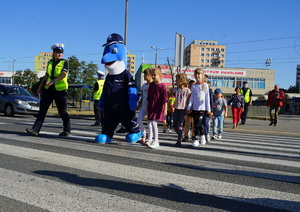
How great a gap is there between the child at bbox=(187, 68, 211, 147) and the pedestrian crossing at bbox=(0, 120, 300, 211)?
1.35 metres

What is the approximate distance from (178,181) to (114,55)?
3.26 metres

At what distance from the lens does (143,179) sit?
12.0 ft

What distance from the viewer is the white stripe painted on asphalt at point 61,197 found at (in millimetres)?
2709

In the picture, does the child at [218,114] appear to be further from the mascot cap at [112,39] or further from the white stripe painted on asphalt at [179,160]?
the mascot cap at [112,39]

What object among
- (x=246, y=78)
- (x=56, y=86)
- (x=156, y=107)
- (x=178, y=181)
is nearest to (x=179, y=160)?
(x=178, y=181)

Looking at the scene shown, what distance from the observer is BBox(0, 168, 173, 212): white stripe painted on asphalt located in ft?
8.89

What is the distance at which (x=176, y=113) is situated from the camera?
7.07 metres

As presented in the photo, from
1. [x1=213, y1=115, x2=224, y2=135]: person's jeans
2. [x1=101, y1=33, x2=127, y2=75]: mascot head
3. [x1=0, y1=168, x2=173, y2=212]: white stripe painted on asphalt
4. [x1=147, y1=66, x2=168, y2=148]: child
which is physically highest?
[x1=101, y1=33, x2=127, y2=75]: mascot head

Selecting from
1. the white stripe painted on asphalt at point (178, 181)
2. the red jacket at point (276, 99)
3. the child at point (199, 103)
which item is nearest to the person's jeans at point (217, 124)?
the child at point (199, 103)

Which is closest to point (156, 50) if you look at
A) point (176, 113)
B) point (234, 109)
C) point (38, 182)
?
point (234, 109)

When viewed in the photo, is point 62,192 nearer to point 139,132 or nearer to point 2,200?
point 2,200

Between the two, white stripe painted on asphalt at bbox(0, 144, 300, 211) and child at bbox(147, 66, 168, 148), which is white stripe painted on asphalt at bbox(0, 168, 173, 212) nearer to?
white stripe painted on asphalt at bbox(0, 144, 300, 211)

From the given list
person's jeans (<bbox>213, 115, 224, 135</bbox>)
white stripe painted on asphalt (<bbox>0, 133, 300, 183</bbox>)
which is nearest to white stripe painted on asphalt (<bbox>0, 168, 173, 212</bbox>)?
white stripe painted on asphalt (<bbox>0, 133, 300, 183</bbox>)

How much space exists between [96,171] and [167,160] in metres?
1.25
